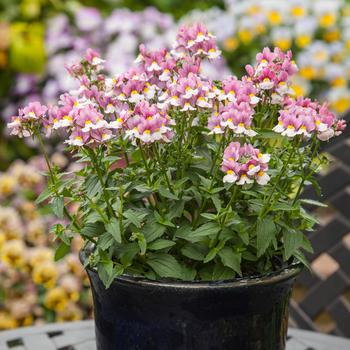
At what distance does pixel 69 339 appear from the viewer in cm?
115

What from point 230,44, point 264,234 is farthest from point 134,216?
point 230,44

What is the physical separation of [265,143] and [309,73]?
2.23 meters

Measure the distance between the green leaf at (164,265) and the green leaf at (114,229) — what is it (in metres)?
0.05

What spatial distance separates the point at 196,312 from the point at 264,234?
104 mm

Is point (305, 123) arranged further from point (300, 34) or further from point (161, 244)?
point (300, 34)

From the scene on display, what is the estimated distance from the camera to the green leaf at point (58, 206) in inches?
32.6

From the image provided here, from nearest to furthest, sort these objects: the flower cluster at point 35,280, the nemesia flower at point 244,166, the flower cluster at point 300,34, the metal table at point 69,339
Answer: the nemesia flower at point 244,166 → the metal table at point 69,339 → the flower cluster at point 35,280 → the flower cluster at point 300,34

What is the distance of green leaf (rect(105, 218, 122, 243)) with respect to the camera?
78 centimetres

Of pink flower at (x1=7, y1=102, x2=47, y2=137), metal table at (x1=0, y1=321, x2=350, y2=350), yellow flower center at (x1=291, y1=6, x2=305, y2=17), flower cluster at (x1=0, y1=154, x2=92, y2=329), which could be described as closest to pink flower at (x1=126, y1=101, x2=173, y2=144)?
pink flower at (x1=7, y1=102, x2=47, y2=137)

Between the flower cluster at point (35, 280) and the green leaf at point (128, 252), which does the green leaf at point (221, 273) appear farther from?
the flower cluster at point (35, 280)

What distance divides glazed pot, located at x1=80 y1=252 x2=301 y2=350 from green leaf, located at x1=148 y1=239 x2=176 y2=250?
1.4 inches

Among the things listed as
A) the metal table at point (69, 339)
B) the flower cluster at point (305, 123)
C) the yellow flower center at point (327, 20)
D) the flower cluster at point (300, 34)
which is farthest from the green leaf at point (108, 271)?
the yellow flower center at point (327, 20)

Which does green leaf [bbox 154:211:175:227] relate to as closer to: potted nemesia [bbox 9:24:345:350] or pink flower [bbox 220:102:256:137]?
potted nemesia [bbox 9:24:345:350]

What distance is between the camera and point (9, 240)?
196cm
